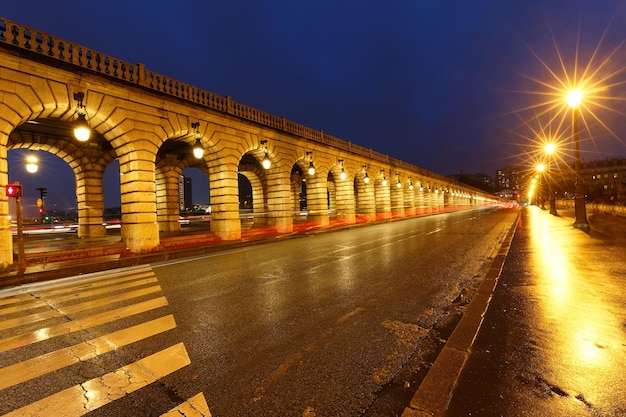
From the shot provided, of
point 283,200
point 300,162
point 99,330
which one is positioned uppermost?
point 300,162

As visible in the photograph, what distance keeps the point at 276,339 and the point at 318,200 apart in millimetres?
20117

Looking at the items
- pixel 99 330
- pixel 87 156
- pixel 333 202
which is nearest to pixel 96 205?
pixel 87 156

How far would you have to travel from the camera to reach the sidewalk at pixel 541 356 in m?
2.32

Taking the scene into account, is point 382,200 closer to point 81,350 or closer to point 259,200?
point 259,200

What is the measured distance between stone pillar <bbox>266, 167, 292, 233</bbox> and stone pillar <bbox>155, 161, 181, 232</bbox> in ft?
22.3

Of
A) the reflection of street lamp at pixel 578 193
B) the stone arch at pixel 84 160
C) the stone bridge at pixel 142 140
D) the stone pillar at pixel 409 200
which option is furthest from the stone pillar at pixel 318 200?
the stone pillar at pixel 409 200

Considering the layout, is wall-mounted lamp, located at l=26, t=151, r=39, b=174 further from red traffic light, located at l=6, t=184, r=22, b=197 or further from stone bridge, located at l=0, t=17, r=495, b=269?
red traffic light, located at l=6, t=184, r=22, b=197

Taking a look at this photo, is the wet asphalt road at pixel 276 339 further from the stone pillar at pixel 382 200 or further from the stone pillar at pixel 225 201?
the stone pillar at pixel 382 200

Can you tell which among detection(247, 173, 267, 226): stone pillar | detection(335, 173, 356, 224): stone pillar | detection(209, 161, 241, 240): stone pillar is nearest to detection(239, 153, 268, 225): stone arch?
detection(247, 173, 267, 226): stone pillar

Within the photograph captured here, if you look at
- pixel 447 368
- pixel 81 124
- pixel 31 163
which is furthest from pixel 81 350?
pixel 31 163

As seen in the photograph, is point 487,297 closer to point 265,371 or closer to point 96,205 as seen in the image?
point 265,371

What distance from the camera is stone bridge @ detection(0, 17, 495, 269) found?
30.7ft

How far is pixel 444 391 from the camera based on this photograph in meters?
2.49

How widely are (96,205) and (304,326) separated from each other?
18.8m
